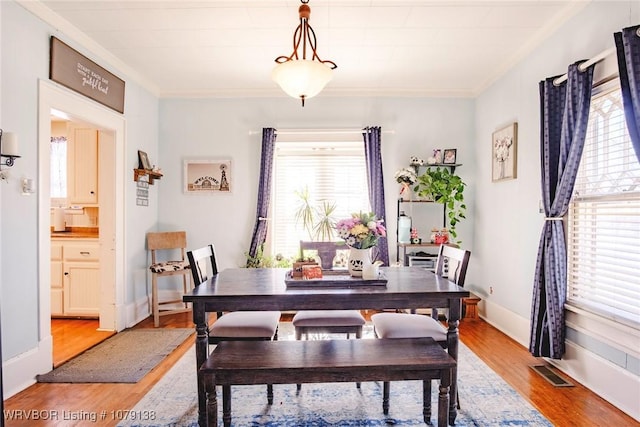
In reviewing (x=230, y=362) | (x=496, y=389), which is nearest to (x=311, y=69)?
(x=230, y=362)

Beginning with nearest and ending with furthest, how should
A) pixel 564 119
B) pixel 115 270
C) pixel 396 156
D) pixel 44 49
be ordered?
pixel 564 119 < pixel 44 49 < pixel 115 270 < pixel 396 156

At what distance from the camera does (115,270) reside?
390cm

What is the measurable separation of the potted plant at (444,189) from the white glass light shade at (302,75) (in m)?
2.42

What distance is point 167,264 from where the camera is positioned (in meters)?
4.25

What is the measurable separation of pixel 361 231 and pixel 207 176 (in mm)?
3064

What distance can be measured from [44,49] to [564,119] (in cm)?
389

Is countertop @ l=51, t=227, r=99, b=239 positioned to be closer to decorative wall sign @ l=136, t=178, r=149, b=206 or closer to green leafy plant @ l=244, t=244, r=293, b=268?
decorative wall sign @ l=136, t=178, r=149, b=206

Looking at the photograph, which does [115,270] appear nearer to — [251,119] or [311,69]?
[251,119]

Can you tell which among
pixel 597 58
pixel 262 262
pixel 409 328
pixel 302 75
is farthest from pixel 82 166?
pixel 597 58

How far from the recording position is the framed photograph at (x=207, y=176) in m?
4.79

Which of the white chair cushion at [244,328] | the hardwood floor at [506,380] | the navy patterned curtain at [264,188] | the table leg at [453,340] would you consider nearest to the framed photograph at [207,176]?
the navy patterned curtain at [264,188]

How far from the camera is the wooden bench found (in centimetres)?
188

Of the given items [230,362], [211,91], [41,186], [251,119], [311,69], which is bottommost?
[230,362]

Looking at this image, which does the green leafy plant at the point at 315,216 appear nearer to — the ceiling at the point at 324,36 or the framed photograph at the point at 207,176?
the framed photograph at the point at 207,176
